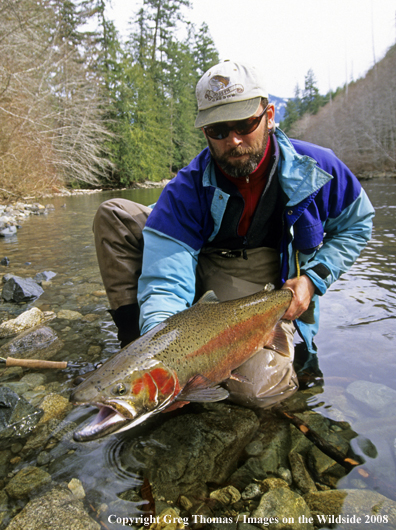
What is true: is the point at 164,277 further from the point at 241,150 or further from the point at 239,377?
the point at 241,150

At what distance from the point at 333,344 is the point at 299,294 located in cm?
118

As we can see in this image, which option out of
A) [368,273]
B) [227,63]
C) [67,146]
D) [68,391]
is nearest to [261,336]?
[68,391]

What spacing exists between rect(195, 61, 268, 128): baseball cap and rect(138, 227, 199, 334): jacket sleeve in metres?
0.79

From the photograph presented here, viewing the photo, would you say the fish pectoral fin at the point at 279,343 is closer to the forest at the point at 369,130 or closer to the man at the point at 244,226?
the man at the point at 244,226

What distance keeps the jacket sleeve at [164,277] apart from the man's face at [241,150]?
0.63 m

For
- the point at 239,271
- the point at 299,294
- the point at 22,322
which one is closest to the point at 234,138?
the point at 239,271

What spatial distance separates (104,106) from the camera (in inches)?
1194

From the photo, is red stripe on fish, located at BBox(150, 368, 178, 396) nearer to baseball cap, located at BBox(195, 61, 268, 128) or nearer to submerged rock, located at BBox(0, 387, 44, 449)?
submerged rock, located at BBox(0, 387, 44, 449)

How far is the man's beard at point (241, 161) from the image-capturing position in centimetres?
239

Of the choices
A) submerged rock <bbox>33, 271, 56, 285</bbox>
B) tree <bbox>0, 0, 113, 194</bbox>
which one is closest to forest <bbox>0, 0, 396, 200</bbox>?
tree <bbox>0, 0, 113, 194</bbox>

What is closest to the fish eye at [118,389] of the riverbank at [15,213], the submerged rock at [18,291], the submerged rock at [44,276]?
the submerged rock at [18,291]

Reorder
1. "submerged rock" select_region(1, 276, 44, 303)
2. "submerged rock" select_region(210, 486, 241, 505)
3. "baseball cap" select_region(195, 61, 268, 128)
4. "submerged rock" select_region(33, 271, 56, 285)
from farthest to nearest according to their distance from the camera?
1. "submerged rock" select_region(33, 271, 56, 285)
2. "submerged rock" select_region(1, 276, 44, 303)
3. "baseball cap" select_region(195, 61, 268, 128)
4. "submerged rock" select_region(210, 486, 241, 505)

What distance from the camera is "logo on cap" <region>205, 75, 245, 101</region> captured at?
2.31 m

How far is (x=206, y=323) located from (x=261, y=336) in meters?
0.49
